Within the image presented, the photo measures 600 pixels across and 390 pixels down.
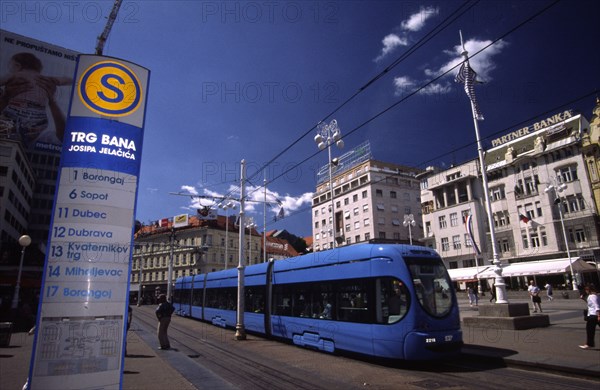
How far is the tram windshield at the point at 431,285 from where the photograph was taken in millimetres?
9406

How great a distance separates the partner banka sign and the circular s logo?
14 millimetres

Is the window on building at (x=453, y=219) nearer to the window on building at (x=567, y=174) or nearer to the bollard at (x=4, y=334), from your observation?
the window on building at (x=567, y=174)

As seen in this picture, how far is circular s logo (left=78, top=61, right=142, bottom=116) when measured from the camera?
5910 mm

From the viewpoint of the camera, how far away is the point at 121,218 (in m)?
5.76

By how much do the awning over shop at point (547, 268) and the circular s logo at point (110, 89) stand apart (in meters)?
36.6

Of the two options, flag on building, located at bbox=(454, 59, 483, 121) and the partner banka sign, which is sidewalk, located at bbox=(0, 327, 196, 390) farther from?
flag on building, located at bbox=(454, 59, 483, 121)

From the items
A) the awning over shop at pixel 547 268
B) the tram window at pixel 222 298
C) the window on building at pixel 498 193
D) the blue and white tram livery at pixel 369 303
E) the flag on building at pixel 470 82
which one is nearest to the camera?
the blue and white tram livery at pixel 369 303

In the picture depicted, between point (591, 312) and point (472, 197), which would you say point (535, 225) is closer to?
point (472, 197)

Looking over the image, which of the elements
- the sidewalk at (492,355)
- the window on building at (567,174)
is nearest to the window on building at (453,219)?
the window on building at (567,174)

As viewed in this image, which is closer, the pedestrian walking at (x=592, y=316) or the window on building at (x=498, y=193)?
the pedestrian walking at (x=592, y=316)

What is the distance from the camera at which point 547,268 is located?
34812mm

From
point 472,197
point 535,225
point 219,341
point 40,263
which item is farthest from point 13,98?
point 535,225

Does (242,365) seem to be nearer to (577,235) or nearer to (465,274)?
(465,274)

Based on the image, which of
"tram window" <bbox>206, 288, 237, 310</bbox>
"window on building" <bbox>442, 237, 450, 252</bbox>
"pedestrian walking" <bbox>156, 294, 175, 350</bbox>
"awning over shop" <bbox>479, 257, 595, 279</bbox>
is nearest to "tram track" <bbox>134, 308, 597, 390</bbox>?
"pedestrian walking" <bbox>156, 294, 175, 350</bbox>
